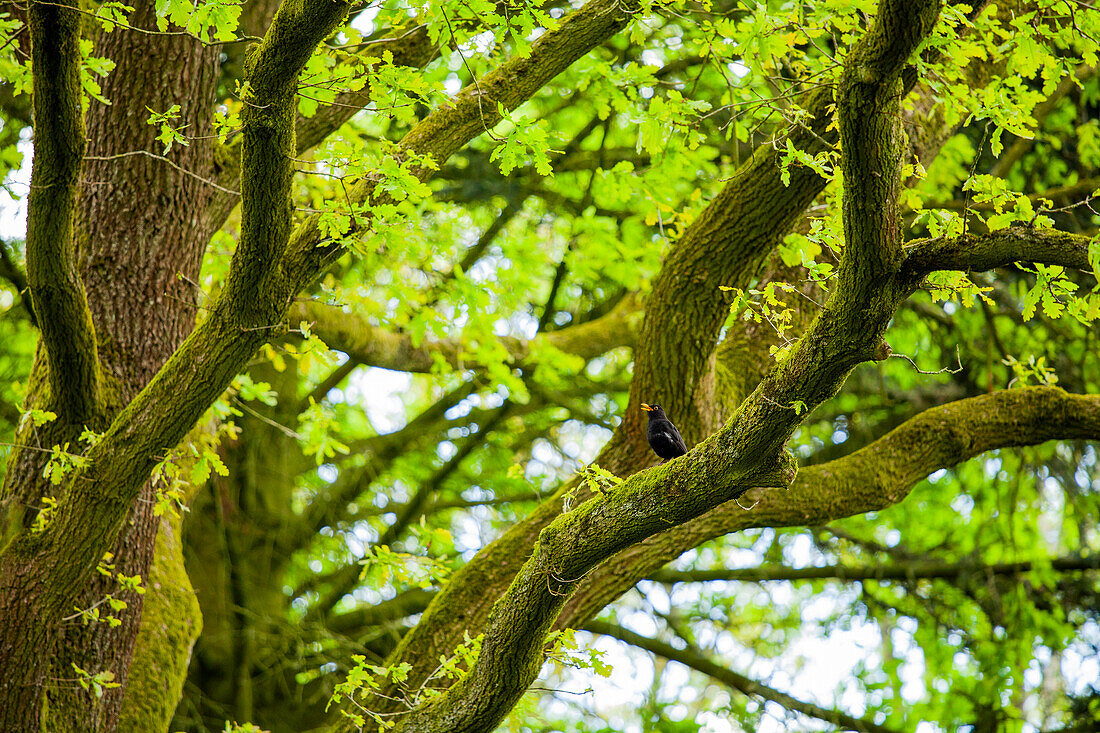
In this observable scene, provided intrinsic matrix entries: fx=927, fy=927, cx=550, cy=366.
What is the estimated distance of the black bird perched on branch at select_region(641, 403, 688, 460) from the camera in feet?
13.3

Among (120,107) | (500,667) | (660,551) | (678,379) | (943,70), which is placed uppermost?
(943,70)

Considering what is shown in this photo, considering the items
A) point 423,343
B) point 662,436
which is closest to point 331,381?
point 423,343

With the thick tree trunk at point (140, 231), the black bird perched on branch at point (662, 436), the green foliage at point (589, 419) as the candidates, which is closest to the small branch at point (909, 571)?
the green foliage at point (589, 419)

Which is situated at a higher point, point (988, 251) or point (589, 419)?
point (589, 419)

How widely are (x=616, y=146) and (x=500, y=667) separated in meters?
5.68

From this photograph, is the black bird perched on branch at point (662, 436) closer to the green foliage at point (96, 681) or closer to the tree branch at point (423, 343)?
the tree branch at point (423, 343)

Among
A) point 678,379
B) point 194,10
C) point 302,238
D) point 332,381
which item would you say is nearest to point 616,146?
point 332,381

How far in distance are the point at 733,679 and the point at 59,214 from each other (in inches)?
207

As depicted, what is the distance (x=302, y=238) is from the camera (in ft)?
11.8

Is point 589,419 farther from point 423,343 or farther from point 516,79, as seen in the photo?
point 516,79

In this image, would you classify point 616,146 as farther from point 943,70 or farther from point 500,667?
point 500,667

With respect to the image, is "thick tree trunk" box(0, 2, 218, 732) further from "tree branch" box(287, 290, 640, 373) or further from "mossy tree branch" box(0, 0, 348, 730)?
"tree branch" box(287, 290, 640, 373)

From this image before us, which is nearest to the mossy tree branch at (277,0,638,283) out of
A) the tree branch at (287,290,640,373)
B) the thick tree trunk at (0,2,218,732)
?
the thick tree trunk at (0,2,218,732)

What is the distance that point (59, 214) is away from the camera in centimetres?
339
